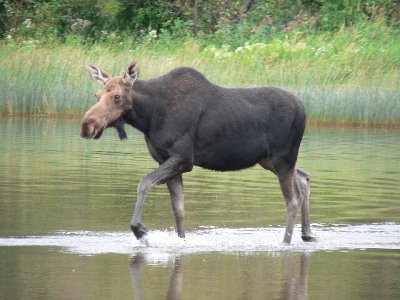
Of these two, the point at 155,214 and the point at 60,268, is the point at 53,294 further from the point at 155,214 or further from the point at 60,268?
the point at 155,214

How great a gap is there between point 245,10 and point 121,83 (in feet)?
87.9

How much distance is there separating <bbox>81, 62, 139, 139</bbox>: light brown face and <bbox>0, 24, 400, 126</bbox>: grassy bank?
1553 centimetres

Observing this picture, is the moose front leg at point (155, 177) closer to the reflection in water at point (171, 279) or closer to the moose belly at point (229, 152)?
the moose belly at point (229, 152)

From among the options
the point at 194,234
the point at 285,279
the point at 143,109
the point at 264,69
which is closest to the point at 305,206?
the point at 194,234

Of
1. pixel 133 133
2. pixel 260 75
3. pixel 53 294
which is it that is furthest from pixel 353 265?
pixel 260 75

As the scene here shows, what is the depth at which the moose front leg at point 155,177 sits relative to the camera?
961 centimetres

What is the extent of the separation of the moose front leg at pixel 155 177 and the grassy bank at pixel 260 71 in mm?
15557

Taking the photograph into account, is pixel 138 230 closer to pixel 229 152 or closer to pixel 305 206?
pixel 229 152

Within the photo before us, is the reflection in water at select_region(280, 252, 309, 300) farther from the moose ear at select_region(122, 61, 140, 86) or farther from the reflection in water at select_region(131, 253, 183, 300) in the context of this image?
the moose ear at select_region(122, 61, 140, 86)

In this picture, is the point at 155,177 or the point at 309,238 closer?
the point at 155,177

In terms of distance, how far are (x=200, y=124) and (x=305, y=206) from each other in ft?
4.83

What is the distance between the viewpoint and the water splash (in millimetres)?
9453

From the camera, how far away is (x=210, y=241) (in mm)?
9961

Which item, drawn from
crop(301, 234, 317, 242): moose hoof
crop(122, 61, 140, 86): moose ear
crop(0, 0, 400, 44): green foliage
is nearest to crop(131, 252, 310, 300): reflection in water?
crop(301, 234, 317, 242): moose hoof
